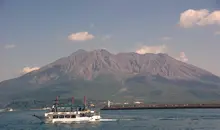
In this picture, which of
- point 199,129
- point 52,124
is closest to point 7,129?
point 52,124

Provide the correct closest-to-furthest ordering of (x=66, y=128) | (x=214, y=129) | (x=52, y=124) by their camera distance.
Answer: (x=214, y=129), (x=66, y=128), (x=52, y=124)

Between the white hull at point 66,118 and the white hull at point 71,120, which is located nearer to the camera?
the white hull at point 71,120

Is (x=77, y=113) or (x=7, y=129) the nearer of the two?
(x=7, y=129)

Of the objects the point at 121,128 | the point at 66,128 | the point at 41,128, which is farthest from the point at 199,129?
the point at 41,128

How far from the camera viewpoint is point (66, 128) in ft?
326

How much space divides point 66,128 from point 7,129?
1681 cm

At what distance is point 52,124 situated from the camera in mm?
112250

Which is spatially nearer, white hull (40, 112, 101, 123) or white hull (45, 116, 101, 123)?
white hull (45, 116, 101, 123)

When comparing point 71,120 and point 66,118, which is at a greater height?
point 66,118

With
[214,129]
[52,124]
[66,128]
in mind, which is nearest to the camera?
[214,129]

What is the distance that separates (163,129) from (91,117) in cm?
3076

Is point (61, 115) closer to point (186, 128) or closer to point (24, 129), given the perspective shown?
point (24, 129)

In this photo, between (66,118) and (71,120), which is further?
(66,118)

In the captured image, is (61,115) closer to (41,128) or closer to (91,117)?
(91,117)
